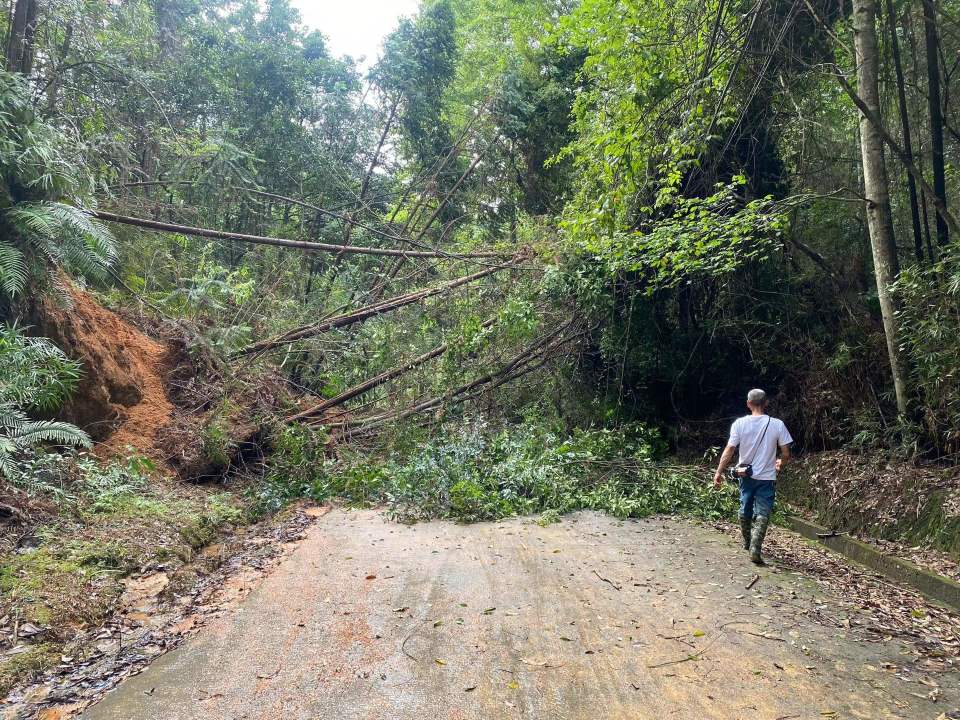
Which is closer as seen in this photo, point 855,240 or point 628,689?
point 628,689

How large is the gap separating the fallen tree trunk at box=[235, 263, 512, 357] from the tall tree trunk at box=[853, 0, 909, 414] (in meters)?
6.03

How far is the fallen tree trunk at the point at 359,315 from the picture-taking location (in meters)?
11.6

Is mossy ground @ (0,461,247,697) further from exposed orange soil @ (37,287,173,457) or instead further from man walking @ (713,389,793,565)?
man walking @ (713,389,793,565)

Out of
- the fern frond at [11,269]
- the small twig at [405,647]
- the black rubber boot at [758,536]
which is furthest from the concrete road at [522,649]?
the fern frond at [11,269]

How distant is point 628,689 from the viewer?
12.1 feet

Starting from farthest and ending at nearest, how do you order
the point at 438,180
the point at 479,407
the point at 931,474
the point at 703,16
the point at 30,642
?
the point at 438,180
the point at 479,407
the point at 703,16
the point at 931,474
the point at 30,642

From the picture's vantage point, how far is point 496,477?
9.82 m

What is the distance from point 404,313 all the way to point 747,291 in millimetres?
6441

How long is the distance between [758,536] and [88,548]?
6.29 m

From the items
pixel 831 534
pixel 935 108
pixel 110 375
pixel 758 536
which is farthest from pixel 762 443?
pixel 110 375

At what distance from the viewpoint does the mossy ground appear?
13.8ft

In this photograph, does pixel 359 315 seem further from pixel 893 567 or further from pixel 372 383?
pixel 893 567

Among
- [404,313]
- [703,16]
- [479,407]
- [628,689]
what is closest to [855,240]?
[703,16]

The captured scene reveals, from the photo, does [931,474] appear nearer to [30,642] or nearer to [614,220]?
[614,220]
